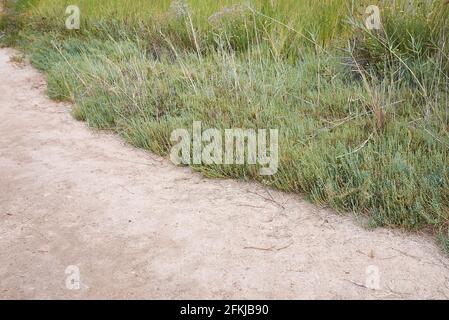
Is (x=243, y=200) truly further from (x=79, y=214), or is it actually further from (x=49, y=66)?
(x=49, y=66)

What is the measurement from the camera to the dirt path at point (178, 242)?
303cm

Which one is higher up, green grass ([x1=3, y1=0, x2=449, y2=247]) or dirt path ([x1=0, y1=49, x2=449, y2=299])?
green grass ([x1=3, y1=0, x2=449, y2=247])

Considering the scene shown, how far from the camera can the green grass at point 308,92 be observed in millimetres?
Answer: 3793

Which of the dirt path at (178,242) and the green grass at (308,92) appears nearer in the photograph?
the dirt path at (178,242)

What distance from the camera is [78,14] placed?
29.7ft

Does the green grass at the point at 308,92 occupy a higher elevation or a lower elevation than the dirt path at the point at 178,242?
higher

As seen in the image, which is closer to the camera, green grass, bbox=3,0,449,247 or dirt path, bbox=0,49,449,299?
dirt path, bbox=0,49,449,299

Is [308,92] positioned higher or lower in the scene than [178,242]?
higher

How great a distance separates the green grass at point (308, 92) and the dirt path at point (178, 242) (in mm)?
249

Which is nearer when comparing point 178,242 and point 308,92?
point 178,242

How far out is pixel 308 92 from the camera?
5.19m

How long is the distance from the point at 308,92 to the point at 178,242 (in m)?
2.43

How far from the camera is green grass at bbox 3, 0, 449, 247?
12.4ft

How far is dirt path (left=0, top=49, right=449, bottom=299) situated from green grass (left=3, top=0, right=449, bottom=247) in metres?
0.25
